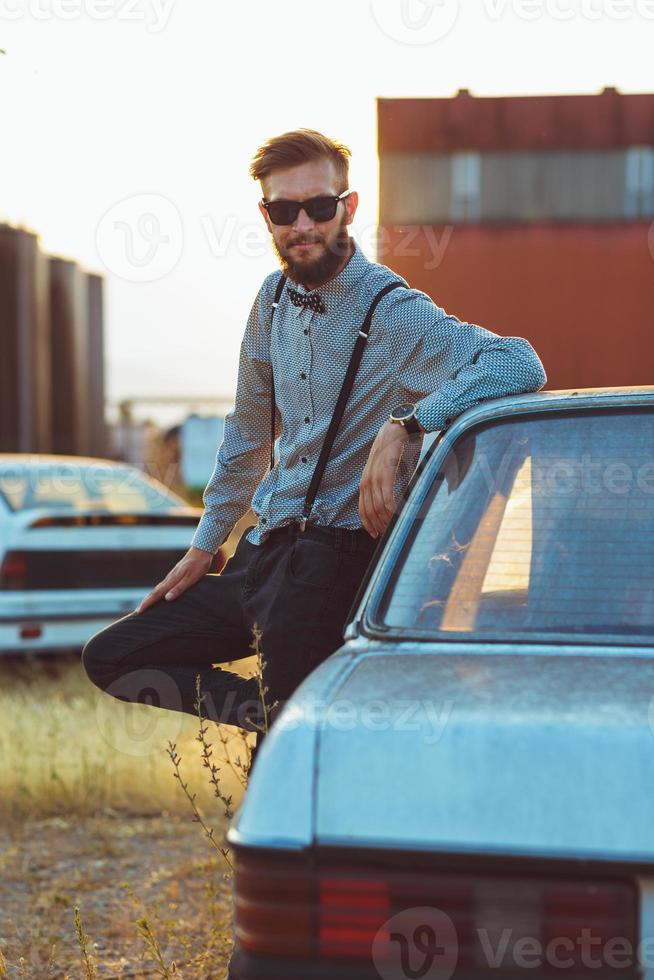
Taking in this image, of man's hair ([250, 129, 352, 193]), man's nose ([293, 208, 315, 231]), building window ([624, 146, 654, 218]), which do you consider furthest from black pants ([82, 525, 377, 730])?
building window ([624, 146, 654, 218])

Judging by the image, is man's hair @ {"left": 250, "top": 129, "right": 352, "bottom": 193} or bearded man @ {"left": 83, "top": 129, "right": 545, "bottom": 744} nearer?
bearded man @ {"left": 83, "top": 129, "right": 545, "bottom": 744}

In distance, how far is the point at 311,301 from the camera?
3154 millimetres

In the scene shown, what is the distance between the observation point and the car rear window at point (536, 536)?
2229mm

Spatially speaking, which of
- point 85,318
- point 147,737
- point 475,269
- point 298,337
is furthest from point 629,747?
point 85,318

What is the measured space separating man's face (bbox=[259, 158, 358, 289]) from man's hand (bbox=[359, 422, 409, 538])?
544 millimetres

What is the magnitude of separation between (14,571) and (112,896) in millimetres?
3337

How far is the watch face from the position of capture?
277cm

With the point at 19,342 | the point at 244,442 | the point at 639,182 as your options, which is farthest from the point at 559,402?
the point at 19,342

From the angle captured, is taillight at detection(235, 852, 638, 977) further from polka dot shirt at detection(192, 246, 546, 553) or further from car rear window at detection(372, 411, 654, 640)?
polka dot shirt at detection(192, 246, 546, 553)

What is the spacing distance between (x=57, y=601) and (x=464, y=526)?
18.7 feet

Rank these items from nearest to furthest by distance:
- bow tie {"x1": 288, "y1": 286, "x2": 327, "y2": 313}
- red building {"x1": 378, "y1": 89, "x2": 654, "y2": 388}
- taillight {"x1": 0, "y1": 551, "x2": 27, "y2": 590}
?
bow tie {"x1": 288, "y1": 286, "x2": 327, "y2": 313} → taillight {"x1": 0, "y1": 551, "x2": 27, "y2": 590} → red building {"x1": 378, "y1": 89, "x2": 654, "y2": 388}

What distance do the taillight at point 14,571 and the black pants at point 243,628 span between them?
14.8 feet
